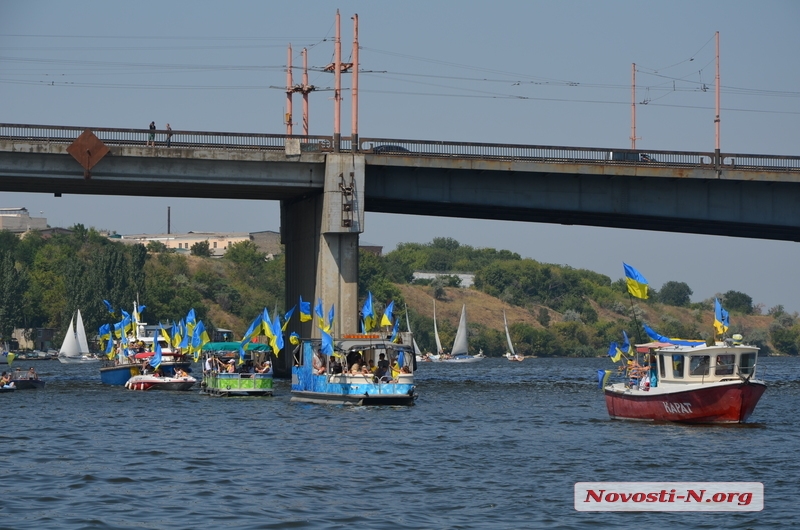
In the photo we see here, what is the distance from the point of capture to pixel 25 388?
251ft

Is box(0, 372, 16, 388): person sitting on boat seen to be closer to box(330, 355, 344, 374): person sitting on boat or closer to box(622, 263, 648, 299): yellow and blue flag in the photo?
box(330, 355, 344, 374): person sitting on boat

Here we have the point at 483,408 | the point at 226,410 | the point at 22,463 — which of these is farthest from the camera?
the point at 483,408

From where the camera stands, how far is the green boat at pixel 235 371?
66.4 metres

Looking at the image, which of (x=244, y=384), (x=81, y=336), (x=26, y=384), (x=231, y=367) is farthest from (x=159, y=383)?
(x=81, y=336)

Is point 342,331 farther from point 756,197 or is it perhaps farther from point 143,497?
point 143,497

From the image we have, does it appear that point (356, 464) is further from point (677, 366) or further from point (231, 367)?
point (231, 367)

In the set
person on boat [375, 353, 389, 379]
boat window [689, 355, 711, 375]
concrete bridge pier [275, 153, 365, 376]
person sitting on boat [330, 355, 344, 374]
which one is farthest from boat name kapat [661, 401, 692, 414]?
concrete bridge pier [275, 153, 365, 376]

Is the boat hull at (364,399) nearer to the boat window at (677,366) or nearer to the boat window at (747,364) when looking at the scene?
the boat window at (677,366)

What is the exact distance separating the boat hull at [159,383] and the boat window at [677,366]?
111 feet

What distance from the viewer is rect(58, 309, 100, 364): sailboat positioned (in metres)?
144

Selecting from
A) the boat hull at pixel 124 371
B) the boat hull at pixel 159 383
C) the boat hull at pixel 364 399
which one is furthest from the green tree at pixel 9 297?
the boat hull at pixel 364 399

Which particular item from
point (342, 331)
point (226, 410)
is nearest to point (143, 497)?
point (226, 410)

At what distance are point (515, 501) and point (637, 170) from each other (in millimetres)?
44088

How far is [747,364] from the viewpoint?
159 feet
